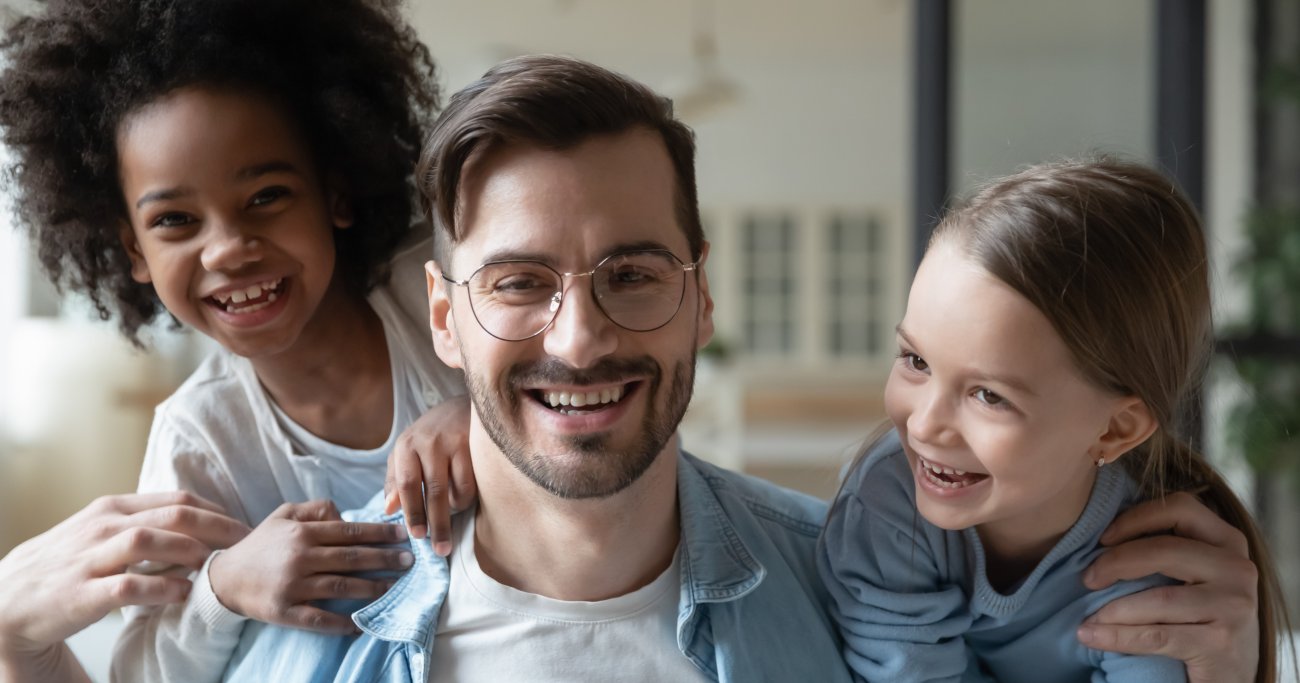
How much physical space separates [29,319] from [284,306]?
3.89 metres

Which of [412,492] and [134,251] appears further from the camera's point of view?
[134,251]

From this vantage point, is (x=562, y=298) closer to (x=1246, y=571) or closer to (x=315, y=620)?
(x=315, y=620)

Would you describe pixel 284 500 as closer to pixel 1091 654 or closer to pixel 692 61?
pixel 1091 654

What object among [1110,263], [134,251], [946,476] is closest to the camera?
[1110,263]

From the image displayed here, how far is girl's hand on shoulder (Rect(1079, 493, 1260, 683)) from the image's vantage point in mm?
1466

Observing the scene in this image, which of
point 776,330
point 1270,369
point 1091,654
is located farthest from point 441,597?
point 776,330

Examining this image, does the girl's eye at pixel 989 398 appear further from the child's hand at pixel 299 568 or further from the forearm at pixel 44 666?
the forearm at pixel 44 666

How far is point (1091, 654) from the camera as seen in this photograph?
153 centimetres

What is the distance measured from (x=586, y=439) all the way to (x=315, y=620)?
0.43m

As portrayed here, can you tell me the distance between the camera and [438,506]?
5.15 ft

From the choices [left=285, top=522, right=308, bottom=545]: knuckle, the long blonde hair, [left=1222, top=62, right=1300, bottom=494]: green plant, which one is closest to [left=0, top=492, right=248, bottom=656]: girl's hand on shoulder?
[left=285, top=522, right=308, bottom=545]: knuckle

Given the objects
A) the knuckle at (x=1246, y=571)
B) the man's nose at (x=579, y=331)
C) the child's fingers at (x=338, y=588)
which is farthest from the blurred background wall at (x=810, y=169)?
the child's fingers at (x=338, y=588)


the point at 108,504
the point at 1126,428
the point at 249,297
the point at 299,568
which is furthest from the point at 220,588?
the point at 1126,428

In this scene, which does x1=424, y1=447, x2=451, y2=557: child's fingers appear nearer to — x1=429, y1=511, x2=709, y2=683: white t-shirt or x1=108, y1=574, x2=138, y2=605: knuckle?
x1=429, y1=511, x2=709, y2=683: white t-shirt
